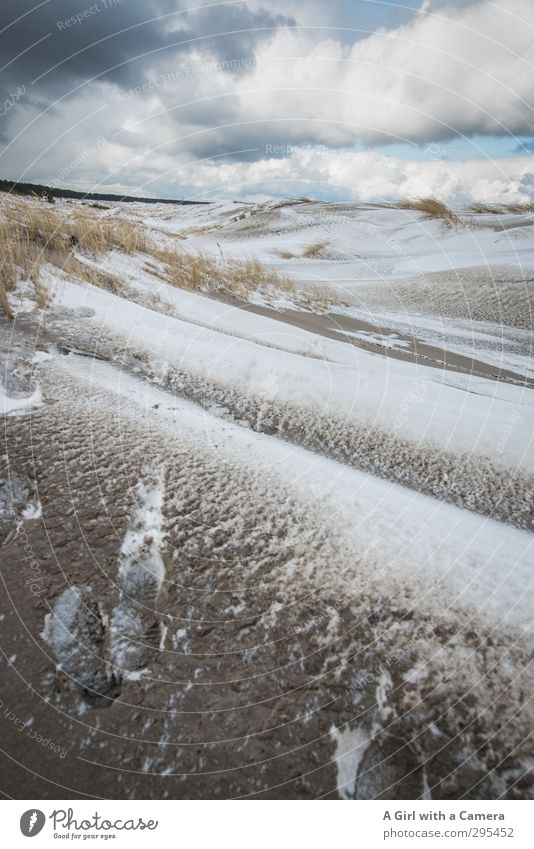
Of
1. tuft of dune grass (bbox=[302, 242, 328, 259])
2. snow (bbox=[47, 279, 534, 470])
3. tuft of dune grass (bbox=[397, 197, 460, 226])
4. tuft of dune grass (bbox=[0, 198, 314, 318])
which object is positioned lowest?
snow (bbox=[47, 279, 534, 470])

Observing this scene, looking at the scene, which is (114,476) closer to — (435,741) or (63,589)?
(63,589)

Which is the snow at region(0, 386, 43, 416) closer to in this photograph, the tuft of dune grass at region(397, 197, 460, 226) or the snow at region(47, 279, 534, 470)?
the snow at region(47, 279, 534, 470)

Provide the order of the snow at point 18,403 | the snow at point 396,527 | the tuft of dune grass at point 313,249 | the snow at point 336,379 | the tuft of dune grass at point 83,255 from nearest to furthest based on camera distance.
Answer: the snow at point 396,527 → the snow at point 18,403 → the snow at point 336,379 → the tuft of dune grass at point 83,255 → the tuft of dune grass at point 313,249

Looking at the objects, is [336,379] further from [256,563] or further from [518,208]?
[518,208]

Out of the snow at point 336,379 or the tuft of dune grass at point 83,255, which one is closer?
the snow at point 336,379

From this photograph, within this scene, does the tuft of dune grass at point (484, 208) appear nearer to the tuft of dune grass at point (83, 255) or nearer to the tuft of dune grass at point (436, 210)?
the tuft of dune grass at point (436, 210)

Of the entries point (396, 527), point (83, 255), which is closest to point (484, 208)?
point (83, 255)

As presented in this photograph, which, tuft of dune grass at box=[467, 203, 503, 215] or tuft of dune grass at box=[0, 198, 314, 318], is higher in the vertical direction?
tuft of dune grass at box=[467, 203, 503, 215]

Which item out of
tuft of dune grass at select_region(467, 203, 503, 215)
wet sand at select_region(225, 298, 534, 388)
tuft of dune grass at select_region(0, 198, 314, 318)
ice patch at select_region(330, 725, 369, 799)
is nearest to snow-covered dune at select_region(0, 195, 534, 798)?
ice patch at select_region(330, 725, 369, 799)

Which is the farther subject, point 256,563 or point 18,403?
point 18,403

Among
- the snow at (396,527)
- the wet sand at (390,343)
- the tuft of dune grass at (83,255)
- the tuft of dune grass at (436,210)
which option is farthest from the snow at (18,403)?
the tuft of dune grass at (436,210)

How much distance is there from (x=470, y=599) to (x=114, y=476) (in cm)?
139

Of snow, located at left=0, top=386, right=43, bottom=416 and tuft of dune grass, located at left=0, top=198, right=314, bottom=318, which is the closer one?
snow, located at left=0, top=386, right=43, bottom=416

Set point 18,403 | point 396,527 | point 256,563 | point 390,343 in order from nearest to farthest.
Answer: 1. point 256,563
2. point 396,527
3. point 18,403
4. point 390,343
